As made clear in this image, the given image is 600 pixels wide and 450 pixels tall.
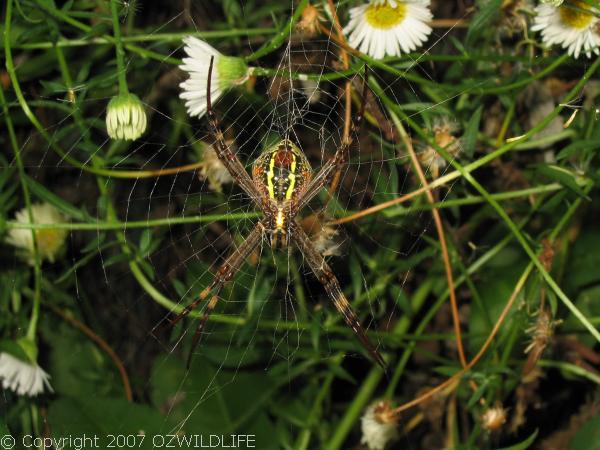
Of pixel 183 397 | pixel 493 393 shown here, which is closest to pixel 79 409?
pixel 183 397

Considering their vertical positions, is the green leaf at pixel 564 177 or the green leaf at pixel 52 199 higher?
the green leaf at pixel 52 199

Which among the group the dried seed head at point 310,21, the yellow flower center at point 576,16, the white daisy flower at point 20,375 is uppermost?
the dried seed head at point 310,21

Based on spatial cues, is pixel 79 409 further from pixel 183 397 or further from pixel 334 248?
pixel 334 248

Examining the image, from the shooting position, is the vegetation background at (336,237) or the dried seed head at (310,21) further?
the vegetation background at (336,237)

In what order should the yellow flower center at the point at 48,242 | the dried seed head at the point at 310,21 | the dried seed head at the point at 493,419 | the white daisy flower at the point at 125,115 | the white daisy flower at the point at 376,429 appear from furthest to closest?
1. the yellow flower center at the point at 48,242
2. the white daisy flower at the point at 376,429
3. the dried seed head at the point at 493,419
4. the dried seed head at the point at 310,21
5. the white daisy flower at the point at 125,115

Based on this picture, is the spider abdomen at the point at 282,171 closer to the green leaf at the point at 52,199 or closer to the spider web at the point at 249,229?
the spider web at the point at 249,229

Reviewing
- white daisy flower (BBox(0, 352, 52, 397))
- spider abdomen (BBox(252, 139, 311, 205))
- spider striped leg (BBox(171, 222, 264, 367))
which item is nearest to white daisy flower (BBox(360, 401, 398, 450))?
spider striped leg (BBox(171, 222, 264, 367))

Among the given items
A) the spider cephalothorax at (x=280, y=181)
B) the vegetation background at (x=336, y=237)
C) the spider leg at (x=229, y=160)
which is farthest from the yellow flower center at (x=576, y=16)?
the spider leg at (x=229, y=160)
